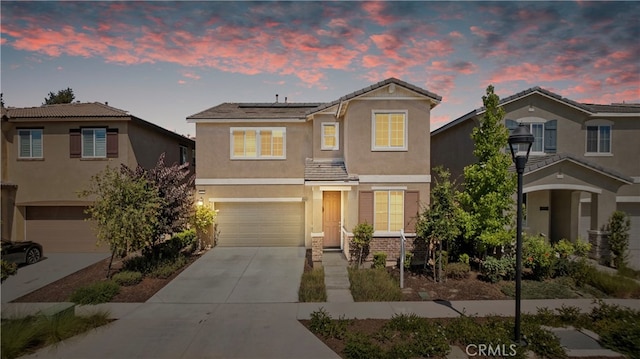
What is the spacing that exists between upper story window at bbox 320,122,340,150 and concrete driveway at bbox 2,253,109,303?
36.8 ft

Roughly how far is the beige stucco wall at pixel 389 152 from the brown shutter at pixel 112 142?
1087 cm

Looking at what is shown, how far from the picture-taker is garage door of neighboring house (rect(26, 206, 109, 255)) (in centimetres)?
1505

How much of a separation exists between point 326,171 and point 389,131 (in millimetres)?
3043

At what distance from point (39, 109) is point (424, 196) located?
61.3 feet

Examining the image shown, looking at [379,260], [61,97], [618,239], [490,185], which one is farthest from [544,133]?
[61,97]

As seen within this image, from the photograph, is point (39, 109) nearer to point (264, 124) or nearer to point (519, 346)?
point (264, 124)

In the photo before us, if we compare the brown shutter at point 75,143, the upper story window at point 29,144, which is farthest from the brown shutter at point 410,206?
the upper story window at point 29,144

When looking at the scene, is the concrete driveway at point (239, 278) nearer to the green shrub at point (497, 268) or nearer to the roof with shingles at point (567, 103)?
the green shrub at point (497, 268)

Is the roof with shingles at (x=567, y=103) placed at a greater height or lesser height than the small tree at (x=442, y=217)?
greater

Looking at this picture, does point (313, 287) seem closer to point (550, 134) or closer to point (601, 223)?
point (601, 223)

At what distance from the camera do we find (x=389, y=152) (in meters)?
12.7

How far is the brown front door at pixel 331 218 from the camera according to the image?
14133 millimetres

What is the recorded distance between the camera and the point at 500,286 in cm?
1012

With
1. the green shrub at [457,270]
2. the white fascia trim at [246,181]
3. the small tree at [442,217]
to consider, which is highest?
the white fascia trim at [246,181]
